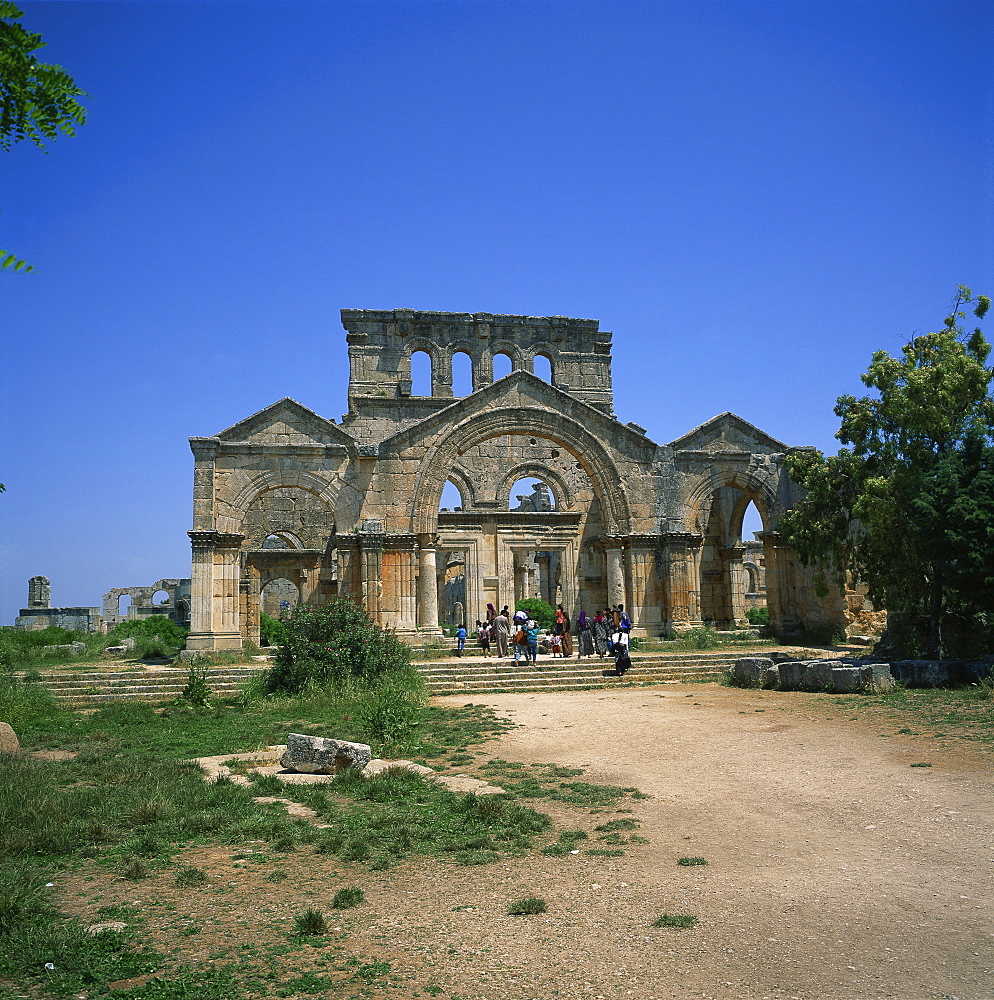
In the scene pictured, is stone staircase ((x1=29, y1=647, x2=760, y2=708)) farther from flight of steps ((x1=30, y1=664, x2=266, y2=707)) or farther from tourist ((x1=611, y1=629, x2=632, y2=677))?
tourist ((x1=611, y1=629, x2=632, y2=677))

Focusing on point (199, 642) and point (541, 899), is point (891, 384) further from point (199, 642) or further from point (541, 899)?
point (199, 642)

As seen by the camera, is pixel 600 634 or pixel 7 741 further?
pixel 600 634

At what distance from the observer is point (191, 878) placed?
5312 mm

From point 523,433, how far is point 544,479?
866 centimetres

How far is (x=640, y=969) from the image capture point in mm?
4102

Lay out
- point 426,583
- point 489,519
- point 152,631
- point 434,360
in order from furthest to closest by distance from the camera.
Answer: point 434,360
point 489,519
point 152,631
point 426,583

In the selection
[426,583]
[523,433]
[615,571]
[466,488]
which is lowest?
[426,583]

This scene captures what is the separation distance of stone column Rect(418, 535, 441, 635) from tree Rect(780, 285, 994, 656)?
A: 9369mm

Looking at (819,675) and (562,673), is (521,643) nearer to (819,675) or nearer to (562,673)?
(562,673)

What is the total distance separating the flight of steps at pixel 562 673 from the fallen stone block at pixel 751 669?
132 cm

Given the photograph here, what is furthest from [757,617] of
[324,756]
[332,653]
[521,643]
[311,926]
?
[311,926]

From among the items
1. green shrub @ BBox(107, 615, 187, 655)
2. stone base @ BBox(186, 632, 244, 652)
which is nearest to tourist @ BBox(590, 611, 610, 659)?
stone base @ BBox(186, 632, 244, 652)

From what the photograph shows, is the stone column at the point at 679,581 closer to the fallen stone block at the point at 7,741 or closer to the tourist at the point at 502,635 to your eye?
the tourist at the point at 502,635

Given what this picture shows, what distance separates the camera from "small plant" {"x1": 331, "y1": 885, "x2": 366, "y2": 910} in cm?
493
